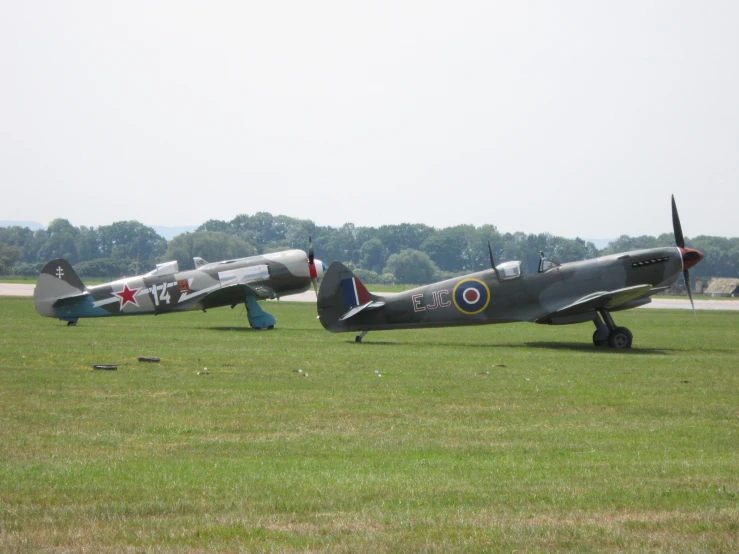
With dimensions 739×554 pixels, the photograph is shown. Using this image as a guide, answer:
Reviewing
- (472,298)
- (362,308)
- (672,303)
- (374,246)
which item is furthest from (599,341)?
(374,246)

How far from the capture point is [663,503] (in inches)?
261

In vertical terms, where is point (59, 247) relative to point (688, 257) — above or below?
above

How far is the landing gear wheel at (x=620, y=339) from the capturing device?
21734mm

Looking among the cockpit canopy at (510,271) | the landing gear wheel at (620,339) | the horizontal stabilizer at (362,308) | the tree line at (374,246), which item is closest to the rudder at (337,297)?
the horizontal stabilizer at (362,308)

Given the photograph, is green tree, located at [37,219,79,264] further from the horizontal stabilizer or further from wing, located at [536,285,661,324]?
wing, located at [536,285,661,324]

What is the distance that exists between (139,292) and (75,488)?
883 inches

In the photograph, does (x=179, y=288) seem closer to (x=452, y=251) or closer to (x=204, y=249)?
(x=204, y=249)

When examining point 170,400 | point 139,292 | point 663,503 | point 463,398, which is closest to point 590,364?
point 463,398

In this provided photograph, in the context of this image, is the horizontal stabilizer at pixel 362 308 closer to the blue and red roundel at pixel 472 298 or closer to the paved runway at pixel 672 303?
the blue and red roundel at pixel 472 298

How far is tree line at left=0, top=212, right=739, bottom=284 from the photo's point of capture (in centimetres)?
12712

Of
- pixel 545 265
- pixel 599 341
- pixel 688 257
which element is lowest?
pixel 599 341

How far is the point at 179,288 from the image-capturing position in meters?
29.3

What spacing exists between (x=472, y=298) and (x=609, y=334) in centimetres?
340

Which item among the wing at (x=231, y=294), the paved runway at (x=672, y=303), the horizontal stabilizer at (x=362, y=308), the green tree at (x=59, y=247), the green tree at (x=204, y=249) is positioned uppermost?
the green tree at (x=59, y=247)
